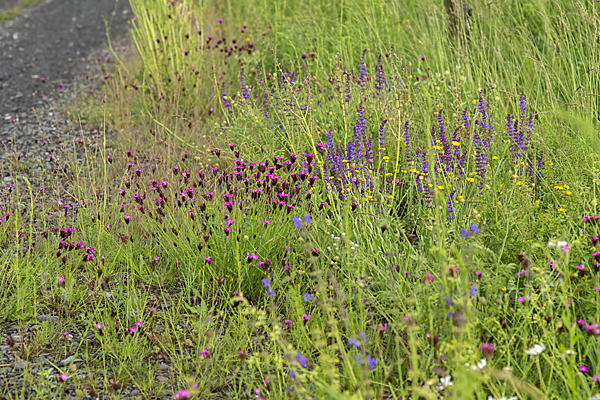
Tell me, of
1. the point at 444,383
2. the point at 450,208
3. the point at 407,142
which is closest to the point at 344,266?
the point at 450,208

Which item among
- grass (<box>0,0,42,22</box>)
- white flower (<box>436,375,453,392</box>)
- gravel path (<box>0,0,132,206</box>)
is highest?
grass (<box>0,0,42,22</box>)

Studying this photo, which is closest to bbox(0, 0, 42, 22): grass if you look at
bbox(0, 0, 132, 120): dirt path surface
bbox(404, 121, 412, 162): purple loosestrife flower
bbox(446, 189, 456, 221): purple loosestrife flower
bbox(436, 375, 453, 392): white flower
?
bbox(0, 0, 132, 120): dirt path surface

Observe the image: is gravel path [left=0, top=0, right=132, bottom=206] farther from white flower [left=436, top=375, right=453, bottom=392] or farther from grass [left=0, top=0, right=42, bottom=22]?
white flower [left=436, top=375, right=453, bottom=392]

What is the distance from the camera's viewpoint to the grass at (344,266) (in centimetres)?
192

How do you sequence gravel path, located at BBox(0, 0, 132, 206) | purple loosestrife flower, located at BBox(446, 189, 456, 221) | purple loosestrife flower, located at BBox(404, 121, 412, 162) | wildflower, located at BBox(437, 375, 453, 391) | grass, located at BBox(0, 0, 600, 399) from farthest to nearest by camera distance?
gravel path, located at BBox(0, 0, 132, 206)
purple loosestrife flower, located at BBox(404, 121, 412, 162)
purple loosestrife flower, located at BBox(446, 189, 456, 221)
grass, located at BBox(0, 0, 600, 399)
wildflower, located at BBox(437, 375, 453, 391)

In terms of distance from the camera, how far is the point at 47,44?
7.85 m

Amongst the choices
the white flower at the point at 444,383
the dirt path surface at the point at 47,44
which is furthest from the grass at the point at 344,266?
the dirt path surface at the point at 47,44

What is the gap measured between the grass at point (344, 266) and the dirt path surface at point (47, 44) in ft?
8.60

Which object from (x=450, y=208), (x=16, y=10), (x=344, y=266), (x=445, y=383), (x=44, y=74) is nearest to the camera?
Result: (x=445, y=383)

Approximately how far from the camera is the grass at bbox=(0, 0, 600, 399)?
1.92 m

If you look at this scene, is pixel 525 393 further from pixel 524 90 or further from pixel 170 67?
pixel 170 67

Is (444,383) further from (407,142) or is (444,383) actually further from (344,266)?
(407,142)

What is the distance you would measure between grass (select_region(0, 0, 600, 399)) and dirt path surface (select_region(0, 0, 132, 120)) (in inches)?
103

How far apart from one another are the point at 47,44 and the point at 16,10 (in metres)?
3.17
